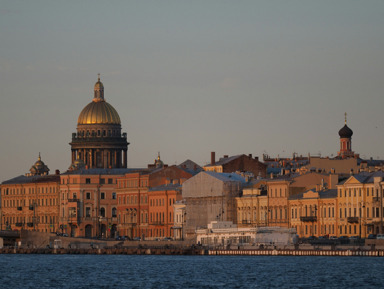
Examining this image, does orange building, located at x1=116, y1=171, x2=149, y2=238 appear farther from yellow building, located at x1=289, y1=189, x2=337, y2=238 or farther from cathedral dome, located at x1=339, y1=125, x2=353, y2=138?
yellow building, located at x1=289, y1=189, x2=337, y2=238

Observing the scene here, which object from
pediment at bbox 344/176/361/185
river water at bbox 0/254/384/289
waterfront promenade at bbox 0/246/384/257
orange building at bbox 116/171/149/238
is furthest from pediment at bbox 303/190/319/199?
orange building at bbox 116/171/149/238

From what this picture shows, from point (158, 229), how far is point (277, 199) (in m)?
25.4

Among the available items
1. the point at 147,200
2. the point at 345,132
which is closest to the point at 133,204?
the point at 147,200

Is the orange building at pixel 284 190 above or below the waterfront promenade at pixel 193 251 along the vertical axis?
above

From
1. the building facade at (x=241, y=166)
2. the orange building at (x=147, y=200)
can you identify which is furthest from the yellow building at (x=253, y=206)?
the building facade at (x=241, y=166)

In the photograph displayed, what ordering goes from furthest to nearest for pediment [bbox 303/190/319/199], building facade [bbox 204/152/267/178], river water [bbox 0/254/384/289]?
building facade [bbox 204/152/267/178], pediment [bbox 303/190/319/199], river water [bbox 0/254/384/289]

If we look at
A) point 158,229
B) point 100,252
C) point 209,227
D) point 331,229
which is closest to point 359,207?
point 331,229

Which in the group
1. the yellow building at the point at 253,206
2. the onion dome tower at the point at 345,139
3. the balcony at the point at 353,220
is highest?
the onion dome tower at the point at 345,139

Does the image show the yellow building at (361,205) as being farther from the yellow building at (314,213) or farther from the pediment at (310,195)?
the pediment at (310,195)

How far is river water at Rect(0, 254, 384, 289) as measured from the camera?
109 metres

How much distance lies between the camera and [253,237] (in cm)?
15212

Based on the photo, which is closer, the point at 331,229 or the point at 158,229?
the point at 331,229

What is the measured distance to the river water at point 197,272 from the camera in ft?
357

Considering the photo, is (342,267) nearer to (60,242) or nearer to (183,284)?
→ (183,284)
